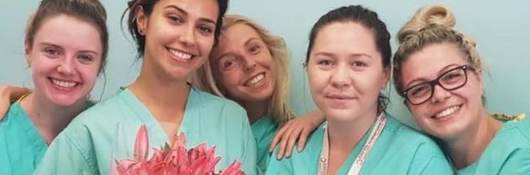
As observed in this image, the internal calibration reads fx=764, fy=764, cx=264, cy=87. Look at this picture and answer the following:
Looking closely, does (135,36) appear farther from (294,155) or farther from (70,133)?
(294,155)

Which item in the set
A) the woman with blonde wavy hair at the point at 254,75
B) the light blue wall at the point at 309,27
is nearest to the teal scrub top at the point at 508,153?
the light blue wall at the point at 309,27

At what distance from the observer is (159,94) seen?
143 centimetres

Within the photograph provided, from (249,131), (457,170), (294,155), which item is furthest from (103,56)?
(457,170)

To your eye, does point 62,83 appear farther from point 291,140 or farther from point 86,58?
point 291,140

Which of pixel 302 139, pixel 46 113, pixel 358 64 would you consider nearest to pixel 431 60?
pixel 358 64

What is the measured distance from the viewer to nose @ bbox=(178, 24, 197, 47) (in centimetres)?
138

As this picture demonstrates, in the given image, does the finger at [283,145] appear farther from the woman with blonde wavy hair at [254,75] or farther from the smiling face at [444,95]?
the smiling face at [444,95]

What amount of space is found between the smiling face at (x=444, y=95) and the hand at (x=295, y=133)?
21 cm

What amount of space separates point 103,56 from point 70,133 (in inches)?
9.2

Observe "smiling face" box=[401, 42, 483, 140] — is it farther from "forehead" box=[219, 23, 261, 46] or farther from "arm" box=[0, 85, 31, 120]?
"arm" box=[0, 85, 31, 120]

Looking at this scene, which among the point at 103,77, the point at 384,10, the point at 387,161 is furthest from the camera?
the point at 103,77

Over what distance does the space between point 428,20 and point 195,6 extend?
0.45 metres

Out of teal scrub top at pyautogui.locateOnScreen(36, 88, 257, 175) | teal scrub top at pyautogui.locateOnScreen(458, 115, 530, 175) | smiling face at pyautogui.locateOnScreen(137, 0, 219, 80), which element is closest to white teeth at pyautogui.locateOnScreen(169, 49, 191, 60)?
smiling face at pyautogui.locateOnScreen(137, 0, 219, 80)

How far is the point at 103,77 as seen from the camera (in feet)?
6.07
